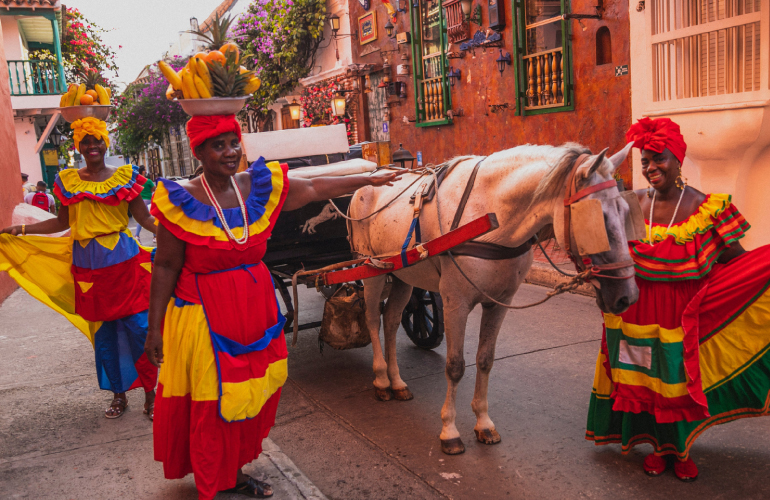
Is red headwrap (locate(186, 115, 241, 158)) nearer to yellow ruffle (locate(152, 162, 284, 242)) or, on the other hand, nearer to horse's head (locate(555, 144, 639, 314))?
yellow ruffle (locate(152, 162, 284, 242))

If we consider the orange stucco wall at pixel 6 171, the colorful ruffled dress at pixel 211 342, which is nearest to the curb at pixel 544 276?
the colorful ruffled dress at pixel 211 342

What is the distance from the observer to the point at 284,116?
74.1 feet

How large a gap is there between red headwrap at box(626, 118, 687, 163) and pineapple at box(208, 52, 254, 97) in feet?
A: 6.44

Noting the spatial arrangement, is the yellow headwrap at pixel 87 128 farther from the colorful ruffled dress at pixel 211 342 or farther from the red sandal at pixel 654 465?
the red sandal at pixel 654 465

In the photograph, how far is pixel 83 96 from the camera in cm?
429

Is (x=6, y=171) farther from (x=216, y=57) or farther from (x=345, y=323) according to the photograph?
(x=216, y=57)

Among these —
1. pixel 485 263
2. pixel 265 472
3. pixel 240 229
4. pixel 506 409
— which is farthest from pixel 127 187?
pixel 506 409

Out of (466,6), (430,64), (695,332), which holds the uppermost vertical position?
(466,6)

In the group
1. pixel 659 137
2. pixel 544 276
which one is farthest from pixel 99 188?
pixel 544 276

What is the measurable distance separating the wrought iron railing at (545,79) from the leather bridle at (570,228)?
8124mm

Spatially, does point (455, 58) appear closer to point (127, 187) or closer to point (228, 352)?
point (127, 187)

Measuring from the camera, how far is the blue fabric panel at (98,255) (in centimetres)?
428

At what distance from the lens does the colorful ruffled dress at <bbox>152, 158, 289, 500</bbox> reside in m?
2.77

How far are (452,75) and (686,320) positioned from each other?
11.2 m
